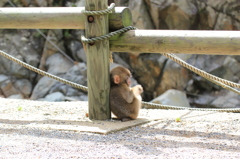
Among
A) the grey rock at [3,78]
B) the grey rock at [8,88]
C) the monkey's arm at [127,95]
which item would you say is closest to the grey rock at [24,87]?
the grey rock at [8,88]

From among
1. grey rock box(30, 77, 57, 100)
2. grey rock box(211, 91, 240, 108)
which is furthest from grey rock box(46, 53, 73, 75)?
grey rock box(211, 91, 240, 108)

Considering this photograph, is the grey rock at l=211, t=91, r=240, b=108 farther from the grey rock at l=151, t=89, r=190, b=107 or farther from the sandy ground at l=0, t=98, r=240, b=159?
the sandy ground at l=0, t=98, r=240, b=159

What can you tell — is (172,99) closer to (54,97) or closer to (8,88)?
(54,97)

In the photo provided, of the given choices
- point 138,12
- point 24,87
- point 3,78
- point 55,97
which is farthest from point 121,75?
point 3,78

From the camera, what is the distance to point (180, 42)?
370 cm

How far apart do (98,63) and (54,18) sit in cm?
76

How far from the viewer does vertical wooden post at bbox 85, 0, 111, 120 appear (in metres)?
3.91

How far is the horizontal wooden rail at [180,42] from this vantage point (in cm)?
357

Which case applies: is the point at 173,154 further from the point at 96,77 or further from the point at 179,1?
the point at 179,1

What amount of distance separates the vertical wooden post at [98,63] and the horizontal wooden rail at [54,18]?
136mm

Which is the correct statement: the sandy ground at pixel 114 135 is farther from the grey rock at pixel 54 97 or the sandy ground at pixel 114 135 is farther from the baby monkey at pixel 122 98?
the grey rock at pixel 54 97

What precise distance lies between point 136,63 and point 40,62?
3.36 meters

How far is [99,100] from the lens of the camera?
4.02 metres

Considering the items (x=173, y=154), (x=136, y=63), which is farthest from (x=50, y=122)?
(x=136, y=63)
